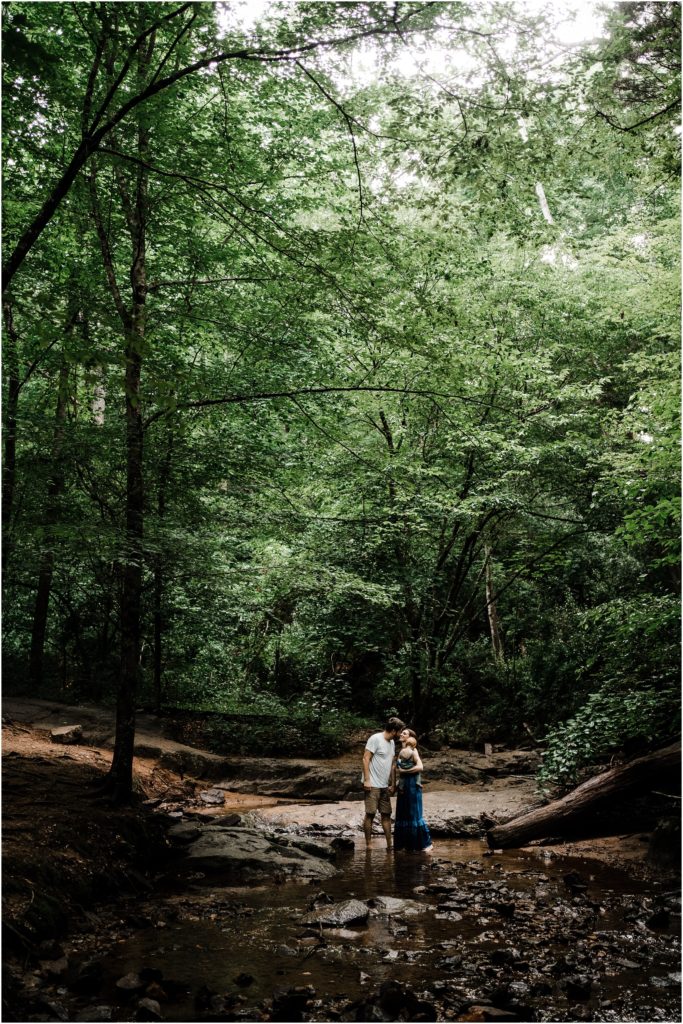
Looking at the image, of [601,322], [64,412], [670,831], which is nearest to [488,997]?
[670,831]

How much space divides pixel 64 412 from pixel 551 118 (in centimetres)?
974

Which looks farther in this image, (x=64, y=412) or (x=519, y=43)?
(x=64, y=412)

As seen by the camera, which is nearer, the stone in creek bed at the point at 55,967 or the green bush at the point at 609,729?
the stone in creek bed at the point at 55,967

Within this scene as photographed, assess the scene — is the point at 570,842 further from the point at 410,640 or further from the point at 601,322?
the point at 601,322

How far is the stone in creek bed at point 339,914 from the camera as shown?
5.68 m

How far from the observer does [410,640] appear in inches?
579

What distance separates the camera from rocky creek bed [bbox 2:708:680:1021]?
4.13 metres

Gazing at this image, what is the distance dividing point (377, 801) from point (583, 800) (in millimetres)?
2759

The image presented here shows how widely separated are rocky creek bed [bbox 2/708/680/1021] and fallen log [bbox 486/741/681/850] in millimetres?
316

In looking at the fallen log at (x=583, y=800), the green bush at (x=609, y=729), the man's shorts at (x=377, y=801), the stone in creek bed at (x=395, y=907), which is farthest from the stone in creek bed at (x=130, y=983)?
the green bush at (x=609, y=729)

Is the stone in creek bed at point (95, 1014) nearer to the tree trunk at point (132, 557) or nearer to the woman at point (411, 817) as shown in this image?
the tree trunk at point (132, 557)

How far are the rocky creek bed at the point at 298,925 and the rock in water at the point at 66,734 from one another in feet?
7.96

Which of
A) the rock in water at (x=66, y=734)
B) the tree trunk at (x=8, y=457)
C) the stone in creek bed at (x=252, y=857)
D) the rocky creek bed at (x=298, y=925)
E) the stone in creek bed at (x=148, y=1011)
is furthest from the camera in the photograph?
the rock in water at (x=66, y=734)

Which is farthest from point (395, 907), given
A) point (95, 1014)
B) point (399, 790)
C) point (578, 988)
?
point (95, 1014)
